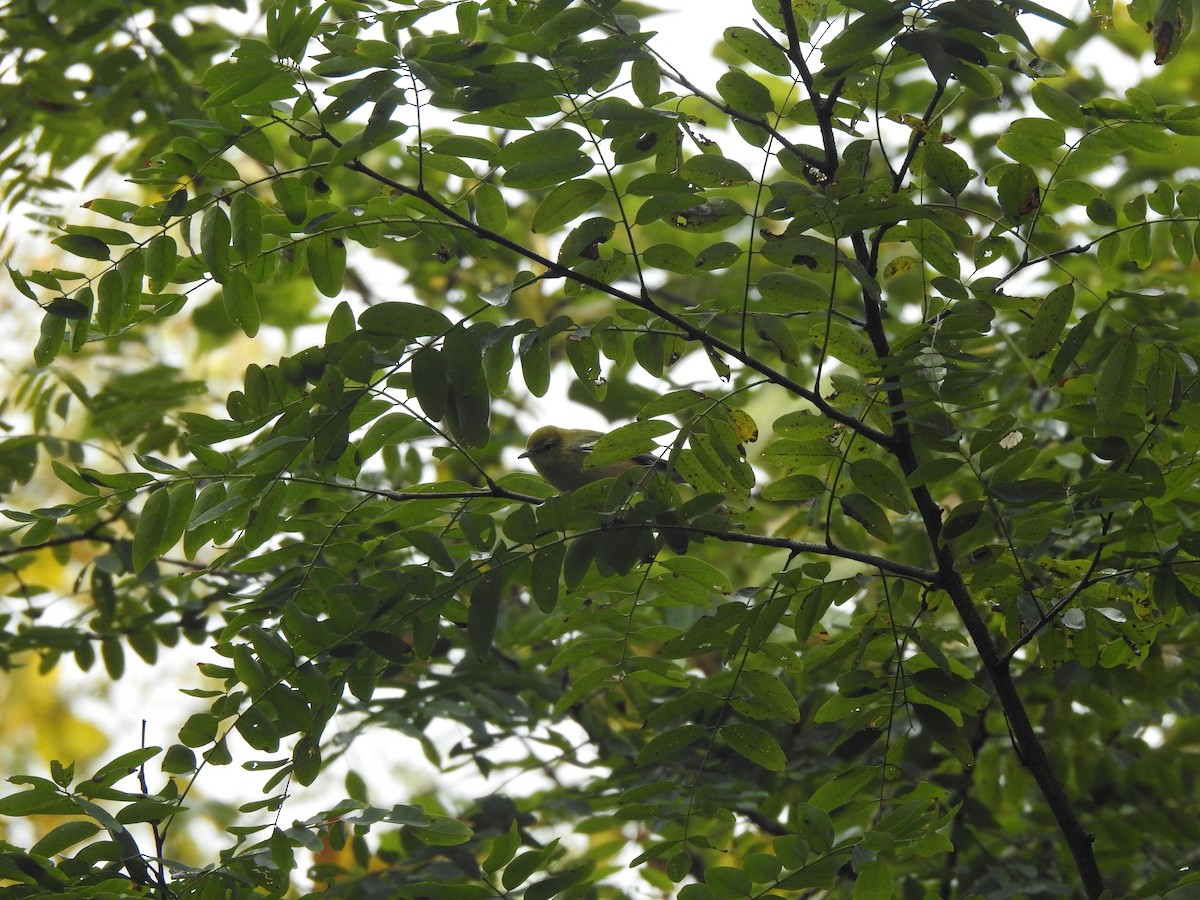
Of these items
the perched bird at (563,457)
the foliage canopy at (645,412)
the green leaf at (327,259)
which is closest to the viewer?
the foliage canopy at (645,412)

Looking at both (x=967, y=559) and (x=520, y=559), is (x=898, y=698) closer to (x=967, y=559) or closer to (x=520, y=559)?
(x=967, y=559)

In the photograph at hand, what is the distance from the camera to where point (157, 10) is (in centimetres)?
479

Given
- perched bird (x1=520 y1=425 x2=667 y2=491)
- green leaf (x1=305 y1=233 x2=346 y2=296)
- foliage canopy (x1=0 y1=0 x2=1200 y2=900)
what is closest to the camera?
foliage canopy (x1=0 y1=0 x2=1200 y2=900)

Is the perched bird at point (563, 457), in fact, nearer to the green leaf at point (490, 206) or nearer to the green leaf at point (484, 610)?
the green leaf at point (490, 206)

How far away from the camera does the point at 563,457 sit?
5.15m

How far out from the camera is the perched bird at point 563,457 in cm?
490

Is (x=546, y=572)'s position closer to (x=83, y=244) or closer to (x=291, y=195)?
(x=291, y=195)

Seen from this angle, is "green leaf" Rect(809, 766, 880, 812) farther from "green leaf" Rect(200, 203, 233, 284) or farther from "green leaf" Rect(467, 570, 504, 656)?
"green leaf" Rect(200, 203, 233, 284)

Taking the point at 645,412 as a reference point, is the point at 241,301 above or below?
above

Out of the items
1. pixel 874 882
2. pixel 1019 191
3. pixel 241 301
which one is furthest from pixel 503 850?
pixel 1019 191

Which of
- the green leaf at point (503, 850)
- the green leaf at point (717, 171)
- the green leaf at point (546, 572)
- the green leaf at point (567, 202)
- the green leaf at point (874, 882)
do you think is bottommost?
the green leaf at point (874, 882)

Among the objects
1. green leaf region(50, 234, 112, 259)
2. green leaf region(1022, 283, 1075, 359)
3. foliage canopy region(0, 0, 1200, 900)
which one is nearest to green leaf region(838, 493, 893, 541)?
foliage canopy region(0, 0, 1200, 900)

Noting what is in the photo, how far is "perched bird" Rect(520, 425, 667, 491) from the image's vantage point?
490 cm

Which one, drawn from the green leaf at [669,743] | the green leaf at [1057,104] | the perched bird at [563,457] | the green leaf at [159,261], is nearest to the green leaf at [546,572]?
the green leaf at [669,743]
